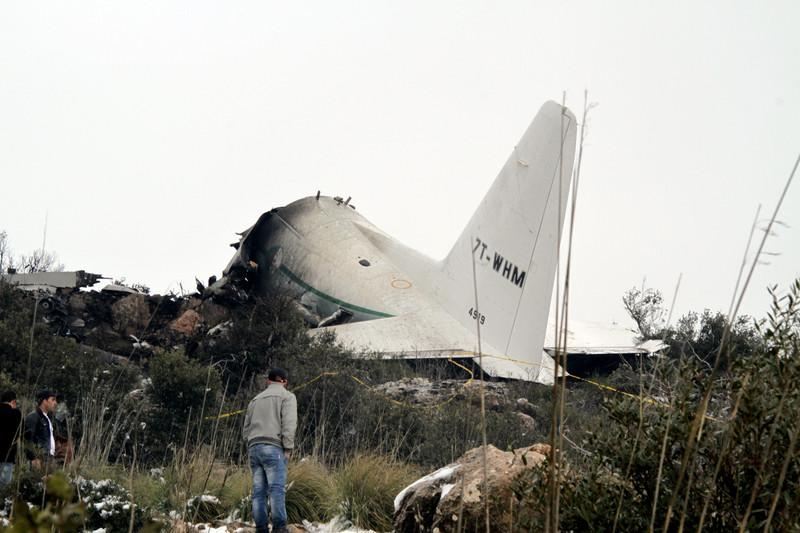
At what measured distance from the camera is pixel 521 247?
22328 mm

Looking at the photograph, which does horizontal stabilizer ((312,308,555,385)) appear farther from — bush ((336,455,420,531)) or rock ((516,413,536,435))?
bush ((336,455,420,531))

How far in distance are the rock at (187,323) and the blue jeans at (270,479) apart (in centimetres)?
1730

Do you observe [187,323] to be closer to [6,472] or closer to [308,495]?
[308,495]

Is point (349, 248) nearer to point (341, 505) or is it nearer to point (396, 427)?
point (396, 427)

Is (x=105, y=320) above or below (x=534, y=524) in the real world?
above

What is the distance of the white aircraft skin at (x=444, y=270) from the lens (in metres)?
21.6

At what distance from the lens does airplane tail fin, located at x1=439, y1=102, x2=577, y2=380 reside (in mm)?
21391

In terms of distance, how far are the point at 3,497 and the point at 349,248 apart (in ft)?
58.6

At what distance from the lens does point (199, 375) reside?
1598 centimetres

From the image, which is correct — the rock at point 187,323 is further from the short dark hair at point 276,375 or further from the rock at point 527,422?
the short dark hair at point 276,375

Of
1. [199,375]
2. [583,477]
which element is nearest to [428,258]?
[199,375]

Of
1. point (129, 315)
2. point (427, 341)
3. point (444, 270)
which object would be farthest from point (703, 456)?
point (129, 315)

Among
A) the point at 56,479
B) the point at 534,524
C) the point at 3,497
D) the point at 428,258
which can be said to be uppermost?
the point at 428,258

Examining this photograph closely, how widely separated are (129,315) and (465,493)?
67.8 feet
